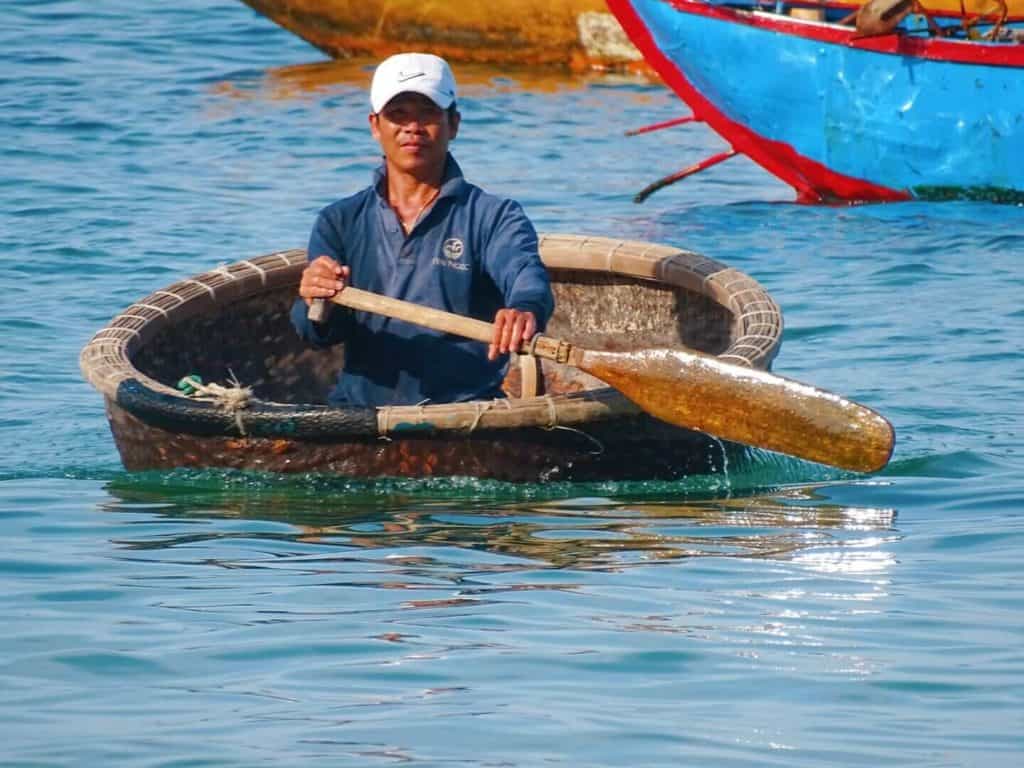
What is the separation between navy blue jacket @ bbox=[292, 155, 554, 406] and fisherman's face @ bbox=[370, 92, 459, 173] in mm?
121

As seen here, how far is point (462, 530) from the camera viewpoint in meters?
5.87

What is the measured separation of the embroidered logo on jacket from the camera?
639 centimetres

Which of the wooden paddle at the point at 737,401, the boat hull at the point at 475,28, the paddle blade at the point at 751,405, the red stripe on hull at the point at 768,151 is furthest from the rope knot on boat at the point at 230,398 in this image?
the boat hull at the point at 475,28

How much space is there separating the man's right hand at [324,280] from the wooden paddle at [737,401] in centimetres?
36

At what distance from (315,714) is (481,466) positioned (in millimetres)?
2131

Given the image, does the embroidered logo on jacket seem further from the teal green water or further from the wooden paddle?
the teal green water

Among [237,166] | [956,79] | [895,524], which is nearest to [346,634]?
[895,524]

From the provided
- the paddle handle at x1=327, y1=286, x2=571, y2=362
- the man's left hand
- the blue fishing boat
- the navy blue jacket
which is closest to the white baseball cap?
the navy blue jacket

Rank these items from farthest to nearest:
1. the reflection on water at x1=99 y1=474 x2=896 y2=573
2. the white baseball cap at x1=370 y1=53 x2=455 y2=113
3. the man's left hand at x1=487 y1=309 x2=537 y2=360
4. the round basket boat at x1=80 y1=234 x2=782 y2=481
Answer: the white baseball cap at x1=370 y1=53 x2=455 y2=113 → the round basket boat at x1=80 y1=234 x2=782 y2=481 → the man's left hand at x1=487 y1=309 x2=537 y2=360 → the reflection on water at x1=99 y1=474 x2=896 y2=573

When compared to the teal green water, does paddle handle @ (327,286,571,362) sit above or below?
above

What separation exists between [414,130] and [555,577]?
172cm

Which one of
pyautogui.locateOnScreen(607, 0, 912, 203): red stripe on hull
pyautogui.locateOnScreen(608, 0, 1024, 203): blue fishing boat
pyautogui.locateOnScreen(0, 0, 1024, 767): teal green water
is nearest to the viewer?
pyautogui.locateOnScreen(0, 0, 1024, 767): teal green water

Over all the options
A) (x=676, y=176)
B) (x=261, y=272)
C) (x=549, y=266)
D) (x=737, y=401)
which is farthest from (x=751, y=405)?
(x=676, y=176)

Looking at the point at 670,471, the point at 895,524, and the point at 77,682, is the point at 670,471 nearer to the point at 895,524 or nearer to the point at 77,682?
the point at 895,524
